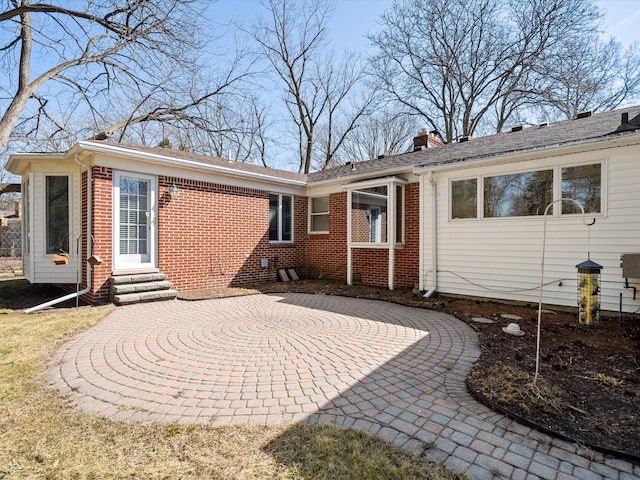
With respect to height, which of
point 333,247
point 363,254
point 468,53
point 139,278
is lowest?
point 139,278

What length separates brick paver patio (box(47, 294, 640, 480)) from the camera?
87.1 inches

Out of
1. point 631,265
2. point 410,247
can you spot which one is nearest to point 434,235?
point 410,247

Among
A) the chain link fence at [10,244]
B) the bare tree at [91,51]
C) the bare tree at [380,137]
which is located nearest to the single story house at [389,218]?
the bare tree at [91,51]

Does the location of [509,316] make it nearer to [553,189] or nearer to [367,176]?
[553,189]

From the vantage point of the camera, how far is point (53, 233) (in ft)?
25.8

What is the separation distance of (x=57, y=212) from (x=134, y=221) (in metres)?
2.09

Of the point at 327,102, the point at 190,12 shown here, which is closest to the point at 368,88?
the point at 327,102

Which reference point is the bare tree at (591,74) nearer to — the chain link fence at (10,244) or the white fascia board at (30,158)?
the white fascia board at (30,158)

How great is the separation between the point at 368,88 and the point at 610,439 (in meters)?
21.4

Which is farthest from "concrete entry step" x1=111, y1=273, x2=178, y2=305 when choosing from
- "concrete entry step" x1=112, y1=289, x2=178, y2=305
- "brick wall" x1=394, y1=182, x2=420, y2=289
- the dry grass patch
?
"brick wall" x1=394, y1=182, x2=420, y2=289

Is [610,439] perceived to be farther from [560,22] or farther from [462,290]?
[560,22]

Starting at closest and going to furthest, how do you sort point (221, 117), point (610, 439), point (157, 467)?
1. point (157, 467)
2. point (610, 439)
3. point (221, 117)

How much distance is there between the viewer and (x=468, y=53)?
672 inches

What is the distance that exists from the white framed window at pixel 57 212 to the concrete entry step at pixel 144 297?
2.45 m
